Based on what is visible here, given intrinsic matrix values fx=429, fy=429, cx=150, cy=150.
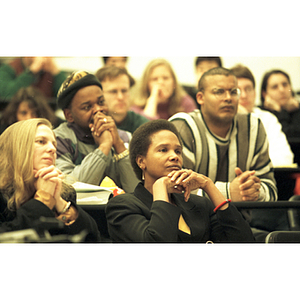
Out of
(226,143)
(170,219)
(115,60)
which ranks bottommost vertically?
(170,219)

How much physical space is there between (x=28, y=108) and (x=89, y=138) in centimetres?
38

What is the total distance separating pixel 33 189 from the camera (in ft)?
7.63

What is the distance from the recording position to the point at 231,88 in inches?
96.0

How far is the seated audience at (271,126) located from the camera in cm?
246

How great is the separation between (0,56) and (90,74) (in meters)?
0.51

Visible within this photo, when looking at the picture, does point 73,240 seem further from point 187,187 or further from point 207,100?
point 207,100

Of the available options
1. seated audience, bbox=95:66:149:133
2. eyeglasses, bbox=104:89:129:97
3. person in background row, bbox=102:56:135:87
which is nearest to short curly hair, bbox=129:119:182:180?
seated audience, bbox=95:66:149:133

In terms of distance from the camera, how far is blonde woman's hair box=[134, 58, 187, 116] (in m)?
2.40

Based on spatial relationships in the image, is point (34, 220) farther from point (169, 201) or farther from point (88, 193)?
point (169, 201)

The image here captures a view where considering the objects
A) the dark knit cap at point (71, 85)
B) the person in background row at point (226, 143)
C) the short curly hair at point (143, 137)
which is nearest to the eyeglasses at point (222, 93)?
the person in background row at point (226, 143)

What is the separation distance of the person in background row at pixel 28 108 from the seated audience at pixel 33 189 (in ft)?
0.30

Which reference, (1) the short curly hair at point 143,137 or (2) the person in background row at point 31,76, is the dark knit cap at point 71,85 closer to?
Answer: (2) the person in background row at point 31,76

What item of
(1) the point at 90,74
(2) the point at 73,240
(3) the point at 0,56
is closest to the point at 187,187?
(2) the point at 73,240

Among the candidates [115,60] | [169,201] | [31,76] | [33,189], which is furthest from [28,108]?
[169,201]
